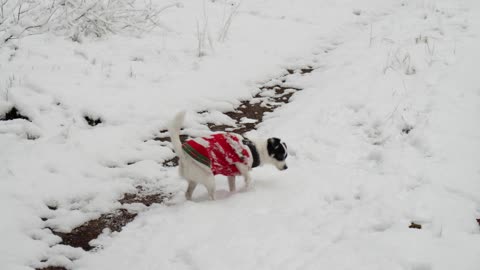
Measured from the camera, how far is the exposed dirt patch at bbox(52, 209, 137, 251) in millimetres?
3418

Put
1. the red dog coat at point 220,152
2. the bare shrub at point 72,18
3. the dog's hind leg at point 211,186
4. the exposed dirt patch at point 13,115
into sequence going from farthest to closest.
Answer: the bare shrub at point 72,18, the exposed dirt patch at point 13,115, the dog's hind leg at point 211,186, the red dog coat at point 220,152

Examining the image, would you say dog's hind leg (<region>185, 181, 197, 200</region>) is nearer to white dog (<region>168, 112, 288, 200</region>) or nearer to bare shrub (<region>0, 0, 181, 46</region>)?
white dog (<region>168, 112, 288, 200</region>)

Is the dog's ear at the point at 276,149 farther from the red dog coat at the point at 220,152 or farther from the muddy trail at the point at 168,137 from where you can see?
the muddy trail at the point at 168,137

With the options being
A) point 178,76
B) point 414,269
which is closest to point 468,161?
point 414,269

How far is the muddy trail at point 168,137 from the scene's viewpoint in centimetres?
349

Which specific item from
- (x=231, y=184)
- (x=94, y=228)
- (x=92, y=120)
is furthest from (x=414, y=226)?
(x=92, y=120)

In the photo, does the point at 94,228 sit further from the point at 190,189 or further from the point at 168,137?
the point at 168,137

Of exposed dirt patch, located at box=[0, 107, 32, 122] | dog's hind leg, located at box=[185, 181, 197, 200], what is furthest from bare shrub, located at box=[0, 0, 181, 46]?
dog's hind leg, located at box=[185, 181, 197, 200]

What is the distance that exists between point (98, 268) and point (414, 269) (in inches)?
88.8

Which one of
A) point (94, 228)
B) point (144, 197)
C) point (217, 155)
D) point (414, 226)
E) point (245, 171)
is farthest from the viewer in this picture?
point (144, 197)

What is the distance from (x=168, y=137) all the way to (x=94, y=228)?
5.98 ft

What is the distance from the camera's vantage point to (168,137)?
5.20 meters

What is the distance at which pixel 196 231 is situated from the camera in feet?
11.1

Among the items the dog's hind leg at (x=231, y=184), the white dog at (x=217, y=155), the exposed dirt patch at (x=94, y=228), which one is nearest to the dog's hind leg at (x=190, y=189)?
the white dog at (x=217, y=155)
